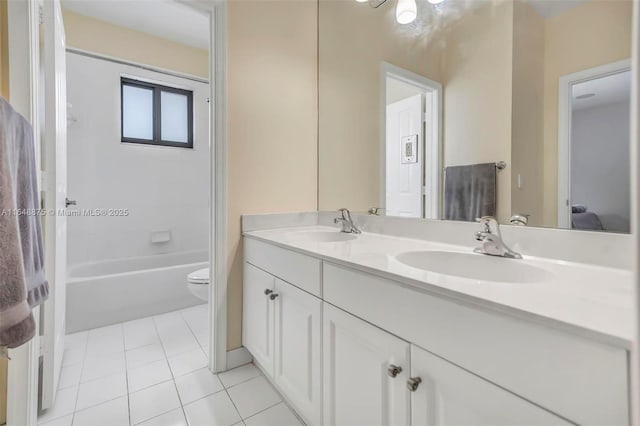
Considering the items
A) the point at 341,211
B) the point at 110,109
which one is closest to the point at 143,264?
the point at 110,109

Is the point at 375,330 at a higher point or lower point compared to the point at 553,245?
lower

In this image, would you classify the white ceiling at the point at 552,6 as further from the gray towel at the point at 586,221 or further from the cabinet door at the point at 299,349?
the cabinet door at the point at 299,349

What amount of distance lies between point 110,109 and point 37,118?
70.9 inches

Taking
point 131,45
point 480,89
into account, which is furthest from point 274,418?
point 131,45

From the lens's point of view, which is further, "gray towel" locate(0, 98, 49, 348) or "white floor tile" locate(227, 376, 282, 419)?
"white floor tile" locate(227, 376, 282, 419)

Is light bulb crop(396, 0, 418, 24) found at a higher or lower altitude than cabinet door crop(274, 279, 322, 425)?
higher

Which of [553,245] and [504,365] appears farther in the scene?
[553,245]

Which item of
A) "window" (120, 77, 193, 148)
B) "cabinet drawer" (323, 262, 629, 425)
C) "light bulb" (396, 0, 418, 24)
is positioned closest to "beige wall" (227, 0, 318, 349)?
"light bulb" (396, 0, 418, 24)

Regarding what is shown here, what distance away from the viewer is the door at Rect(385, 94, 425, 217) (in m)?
1.36

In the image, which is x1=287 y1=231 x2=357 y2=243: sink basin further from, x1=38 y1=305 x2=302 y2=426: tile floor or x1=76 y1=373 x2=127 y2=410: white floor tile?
x1=76 y1=373 x2=127 y2=410: white floor tile

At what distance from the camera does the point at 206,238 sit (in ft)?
10.5

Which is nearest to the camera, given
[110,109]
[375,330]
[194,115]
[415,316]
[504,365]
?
[504,365]

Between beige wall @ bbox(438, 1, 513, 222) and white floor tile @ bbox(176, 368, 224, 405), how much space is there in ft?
5.02

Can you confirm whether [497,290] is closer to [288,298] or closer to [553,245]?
[553,245]
